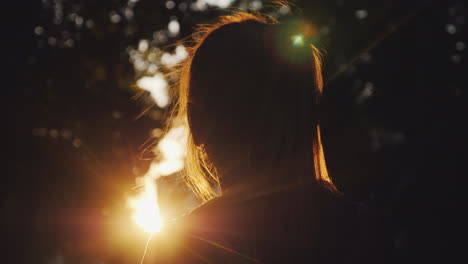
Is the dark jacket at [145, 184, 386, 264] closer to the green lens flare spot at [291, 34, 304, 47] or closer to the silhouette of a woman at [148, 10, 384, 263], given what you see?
the silhouette of a woman at [148, 10, 384, 263]

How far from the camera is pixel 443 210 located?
4.60 meters

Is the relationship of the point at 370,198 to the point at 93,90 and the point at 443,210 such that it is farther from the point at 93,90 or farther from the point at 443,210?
the point at 93,90

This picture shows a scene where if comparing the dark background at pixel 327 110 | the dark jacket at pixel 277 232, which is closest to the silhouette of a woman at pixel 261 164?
the dark jacket at pixel 277 232

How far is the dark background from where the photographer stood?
5000 mm

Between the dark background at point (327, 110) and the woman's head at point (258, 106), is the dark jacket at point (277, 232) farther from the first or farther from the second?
the dark background at point (327, 110)

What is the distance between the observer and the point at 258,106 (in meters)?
1.29

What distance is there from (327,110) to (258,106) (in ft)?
14.7

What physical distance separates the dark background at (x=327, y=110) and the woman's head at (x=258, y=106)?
193 centimetres

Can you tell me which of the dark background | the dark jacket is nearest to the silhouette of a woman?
the dark jacket

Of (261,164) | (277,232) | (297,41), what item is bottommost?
(277,232)

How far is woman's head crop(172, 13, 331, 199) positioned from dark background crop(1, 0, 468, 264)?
1933 mm

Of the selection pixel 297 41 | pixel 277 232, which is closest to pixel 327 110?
pixel 297 41

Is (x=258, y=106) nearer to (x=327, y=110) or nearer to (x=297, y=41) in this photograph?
(x=297, y=41)

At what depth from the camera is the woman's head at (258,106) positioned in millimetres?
1232
